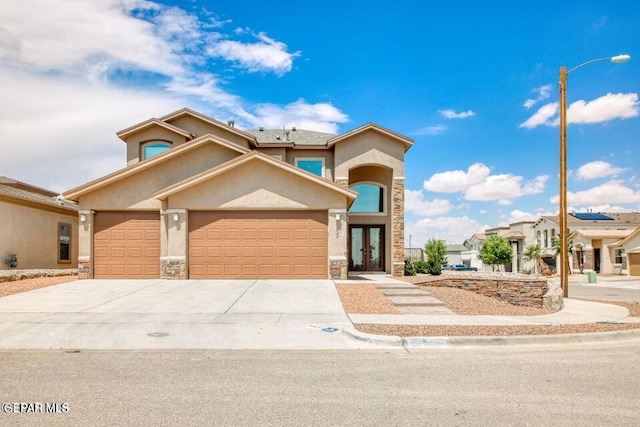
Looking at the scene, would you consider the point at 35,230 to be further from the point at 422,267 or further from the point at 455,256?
the point at 455,256

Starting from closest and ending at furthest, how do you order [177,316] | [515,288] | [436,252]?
[177,316] → [515,288] → [436,252]

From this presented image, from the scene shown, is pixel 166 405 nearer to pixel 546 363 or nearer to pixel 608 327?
pixel 546 363

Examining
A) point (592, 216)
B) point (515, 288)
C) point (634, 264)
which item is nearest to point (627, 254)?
point (634, 264)

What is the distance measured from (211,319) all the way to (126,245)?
380 inches

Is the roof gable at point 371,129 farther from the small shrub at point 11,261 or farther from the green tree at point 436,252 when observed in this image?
the small shrub at point 11,261

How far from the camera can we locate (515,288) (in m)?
16.6

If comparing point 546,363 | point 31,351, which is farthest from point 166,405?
point 546,363

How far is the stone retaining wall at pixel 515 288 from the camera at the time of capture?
15.4m

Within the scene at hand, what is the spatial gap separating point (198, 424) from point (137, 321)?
22.5 feet

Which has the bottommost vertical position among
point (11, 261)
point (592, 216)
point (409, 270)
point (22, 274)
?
point (409, 270)

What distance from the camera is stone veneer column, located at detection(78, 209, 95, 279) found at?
19.2m

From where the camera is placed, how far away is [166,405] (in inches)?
218

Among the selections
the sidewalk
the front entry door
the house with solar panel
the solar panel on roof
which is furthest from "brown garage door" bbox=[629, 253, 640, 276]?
the sidewalk

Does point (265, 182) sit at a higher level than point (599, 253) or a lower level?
higher
